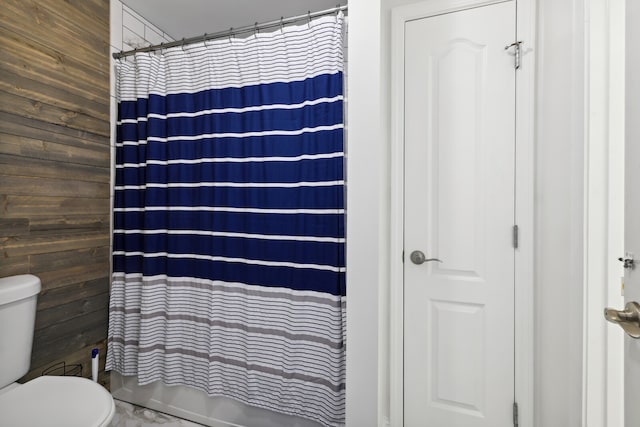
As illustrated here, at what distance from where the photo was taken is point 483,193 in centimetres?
145

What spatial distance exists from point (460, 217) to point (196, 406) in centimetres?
168

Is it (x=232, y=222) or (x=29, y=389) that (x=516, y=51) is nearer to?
(x=232, y=222)

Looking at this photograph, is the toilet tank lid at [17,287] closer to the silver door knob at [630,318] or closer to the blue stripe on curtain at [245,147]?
the blue stripe on curtain at [245,147]

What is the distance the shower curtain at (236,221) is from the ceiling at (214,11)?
33cm

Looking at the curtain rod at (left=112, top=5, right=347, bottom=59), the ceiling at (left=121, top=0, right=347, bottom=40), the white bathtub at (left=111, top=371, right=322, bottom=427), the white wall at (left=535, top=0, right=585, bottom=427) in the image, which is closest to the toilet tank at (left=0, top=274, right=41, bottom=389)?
the white bathtub at (left=111, top=371, right=322, bottom=427)

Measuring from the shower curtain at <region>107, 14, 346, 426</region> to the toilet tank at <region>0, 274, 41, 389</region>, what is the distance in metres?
0.48

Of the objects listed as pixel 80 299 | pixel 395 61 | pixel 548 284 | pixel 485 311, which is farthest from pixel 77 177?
pixel 548 284

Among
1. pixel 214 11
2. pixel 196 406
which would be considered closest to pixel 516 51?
pixel 214 11

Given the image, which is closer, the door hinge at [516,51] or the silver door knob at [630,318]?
the silver door knob at [630,318]

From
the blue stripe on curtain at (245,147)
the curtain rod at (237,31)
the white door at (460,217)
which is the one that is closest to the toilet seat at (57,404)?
the blue stripe on curtain at (245,147)

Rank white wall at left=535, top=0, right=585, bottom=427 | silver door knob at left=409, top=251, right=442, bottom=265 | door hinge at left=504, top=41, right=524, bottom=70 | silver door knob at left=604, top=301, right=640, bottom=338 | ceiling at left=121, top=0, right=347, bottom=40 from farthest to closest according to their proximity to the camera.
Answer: ceiling at left=121, top=0, right=347, bottom=40, silver door knob at left=409, top=251, right=442, bottom=265, door hinge at left=504, top=41, right=524, bottom=70, white wall at left=535, top=0, right=585, bottom=427, silver door knob at left=604, top=301, right=640, bottom=338

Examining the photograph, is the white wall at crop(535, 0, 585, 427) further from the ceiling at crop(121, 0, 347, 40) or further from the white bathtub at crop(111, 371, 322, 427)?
the ceiling at crop(121, 0, 347, 40)

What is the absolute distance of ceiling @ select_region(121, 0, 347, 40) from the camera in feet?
6.11

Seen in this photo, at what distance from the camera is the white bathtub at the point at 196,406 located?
1595 mm
